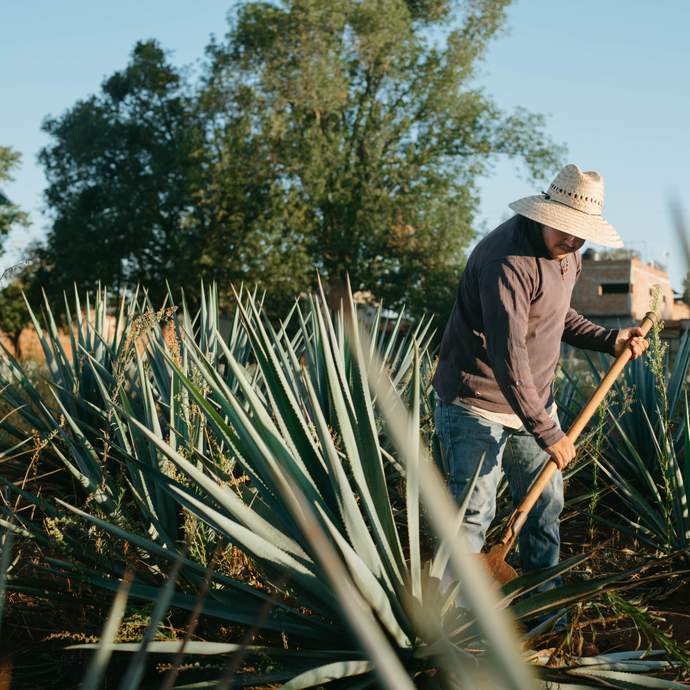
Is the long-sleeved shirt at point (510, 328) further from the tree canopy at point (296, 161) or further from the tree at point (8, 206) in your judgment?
the tree at point (8, 206)

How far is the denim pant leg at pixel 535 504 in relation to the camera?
2.57 m

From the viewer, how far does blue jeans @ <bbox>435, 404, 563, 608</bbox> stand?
240cm

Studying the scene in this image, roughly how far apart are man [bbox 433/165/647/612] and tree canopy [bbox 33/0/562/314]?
16188mm

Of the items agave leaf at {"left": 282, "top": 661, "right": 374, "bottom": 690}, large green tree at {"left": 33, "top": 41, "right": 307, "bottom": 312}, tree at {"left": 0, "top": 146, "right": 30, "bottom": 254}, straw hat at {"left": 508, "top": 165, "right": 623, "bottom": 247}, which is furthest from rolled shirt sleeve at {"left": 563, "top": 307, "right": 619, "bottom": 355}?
tree at {"left": 0, "top": 146, "right": 30, "bottom": 254}

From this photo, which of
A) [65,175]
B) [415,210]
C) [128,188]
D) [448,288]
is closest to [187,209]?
[128,188]

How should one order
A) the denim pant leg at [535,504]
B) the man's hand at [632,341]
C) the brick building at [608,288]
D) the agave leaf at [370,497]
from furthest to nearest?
1. the brick building at [608,288]
2. the man's hand at [632,341]
3. the denim pant leg at [535,504]
4. the agave leaf at [370,497]

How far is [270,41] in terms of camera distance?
19188mm

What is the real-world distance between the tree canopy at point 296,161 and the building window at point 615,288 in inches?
900

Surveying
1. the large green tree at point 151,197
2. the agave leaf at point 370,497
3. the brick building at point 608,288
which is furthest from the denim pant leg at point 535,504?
the brick building at point 608,288

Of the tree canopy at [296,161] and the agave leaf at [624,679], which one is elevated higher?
the tree canopy at [296,161]

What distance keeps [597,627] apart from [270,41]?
19750 millimetres

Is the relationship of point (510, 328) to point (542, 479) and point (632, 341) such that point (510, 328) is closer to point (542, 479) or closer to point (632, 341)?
point (542, 479)

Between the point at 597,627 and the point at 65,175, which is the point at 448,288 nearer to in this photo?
the point at 65,175

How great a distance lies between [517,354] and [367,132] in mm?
19712
